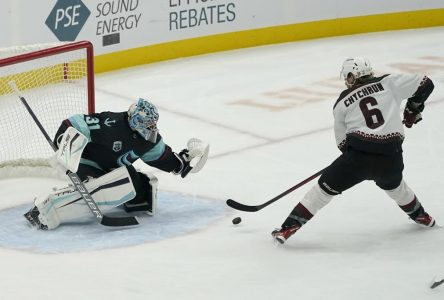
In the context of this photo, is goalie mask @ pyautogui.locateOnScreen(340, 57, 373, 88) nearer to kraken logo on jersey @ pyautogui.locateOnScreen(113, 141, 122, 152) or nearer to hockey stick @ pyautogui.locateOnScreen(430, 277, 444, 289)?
hockey stick @ pyautogui.locateOnScreen(430, 277, 444, 289)

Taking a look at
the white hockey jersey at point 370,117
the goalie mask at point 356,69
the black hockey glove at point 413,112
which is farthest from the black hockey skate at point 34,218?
the black hockey glove at point 413,112

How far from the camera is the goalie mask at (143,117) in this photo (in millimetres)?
4926

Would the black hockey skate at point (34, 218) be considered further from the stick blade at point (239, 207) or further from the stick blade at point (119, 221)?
the stick blade at point (239, 207)

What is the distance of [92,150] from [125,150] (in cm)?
16

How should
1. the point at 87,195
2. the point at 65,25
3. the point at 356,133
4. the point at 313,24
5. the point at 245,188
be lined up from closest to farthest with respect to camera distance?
the point at 356,133, the point at 87,195, the point at 245,188, the point at 65,25, the point at 313,24

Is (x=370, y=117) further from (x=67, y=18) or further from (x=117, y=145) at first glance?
(x=67, y=18)

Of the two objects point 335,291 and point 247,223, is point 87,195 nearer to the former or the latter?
point 247,223

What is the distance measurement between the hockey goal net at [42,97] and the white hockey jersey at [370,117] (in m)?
1.69

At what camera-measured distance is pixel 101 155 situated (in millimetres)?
5066

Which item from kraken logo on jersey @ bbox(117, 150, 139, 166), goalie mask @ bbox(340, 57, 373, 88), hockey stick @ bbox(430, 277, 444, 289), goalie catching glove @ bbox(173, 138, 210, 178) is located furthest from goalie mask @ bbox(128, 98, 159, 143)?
hockey stick @ bbox(430, 277, 444, 289)

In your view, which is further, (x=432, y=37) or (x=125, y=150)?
(x=432, y=37)

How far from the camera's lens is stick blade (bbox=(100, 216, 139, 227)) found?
16.4ft

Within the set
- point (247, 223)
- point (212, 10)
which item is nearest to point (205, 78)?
point (212, 10)

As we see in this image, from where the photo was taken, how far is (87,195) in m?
4.99
